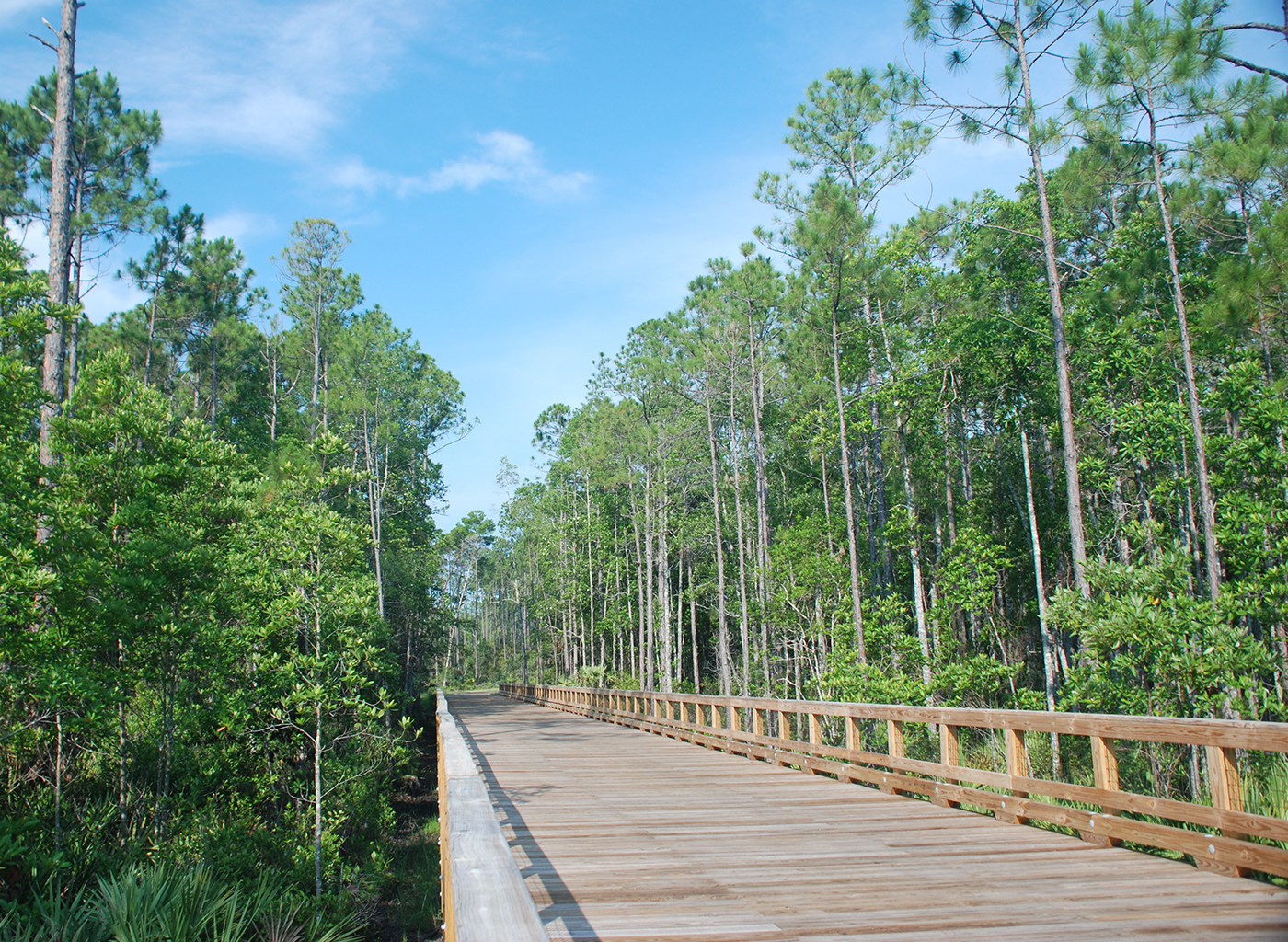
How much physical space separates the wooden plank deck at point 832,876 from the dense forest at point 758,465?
411 cm

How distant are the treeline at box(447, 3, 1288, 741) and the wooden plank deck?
5948 mm

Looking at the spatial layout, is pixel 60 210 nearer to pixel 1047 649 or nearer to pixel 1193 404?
pixel 1193 404

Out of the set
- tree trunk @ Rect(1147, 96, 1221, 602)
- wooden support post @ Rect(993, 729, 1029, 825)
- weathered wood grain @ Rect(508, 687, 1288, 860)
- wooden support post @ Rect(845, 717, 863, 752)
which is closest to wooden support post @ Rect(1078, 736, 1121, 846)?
weathered wood grain @ Rect(508, 687, 1288, 860)

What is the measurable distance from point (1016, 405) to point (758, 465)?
28.4ft

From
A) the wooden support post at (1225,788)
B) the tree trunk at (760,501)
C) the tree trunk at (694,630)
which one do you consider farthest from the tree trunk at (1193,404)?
the tree trunk at (694,630)

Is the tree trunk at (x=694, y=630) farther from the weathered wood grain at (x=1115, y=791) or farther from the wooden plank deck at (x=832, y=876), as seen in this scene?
the wooden plank deck at (x=832, y=876)

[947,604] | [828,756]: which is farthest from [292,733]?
[947,604]

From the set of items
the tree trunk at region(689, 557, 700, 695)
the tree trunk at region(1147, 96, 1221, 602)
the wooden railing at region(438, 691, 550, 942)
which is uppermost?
the tree trunk at region(1147, 96, 1221, 602)

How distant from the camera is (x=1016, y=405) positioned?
21797 millimetres

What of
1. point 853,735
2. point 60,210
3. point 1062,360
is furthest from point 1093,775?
point 60,210

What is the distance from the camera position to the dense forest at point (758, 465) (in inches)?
411

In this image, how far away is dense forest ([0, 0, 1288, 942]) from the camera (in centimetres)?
1043

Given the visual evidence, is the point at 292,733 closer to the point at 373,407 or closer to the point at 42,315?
the point at 42,315

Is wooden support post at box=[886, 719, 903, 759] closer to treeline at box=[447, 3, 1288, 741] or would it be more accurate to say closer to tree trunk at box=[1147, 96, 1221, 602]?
treeline at box=[447, 3, 1288, 741]
